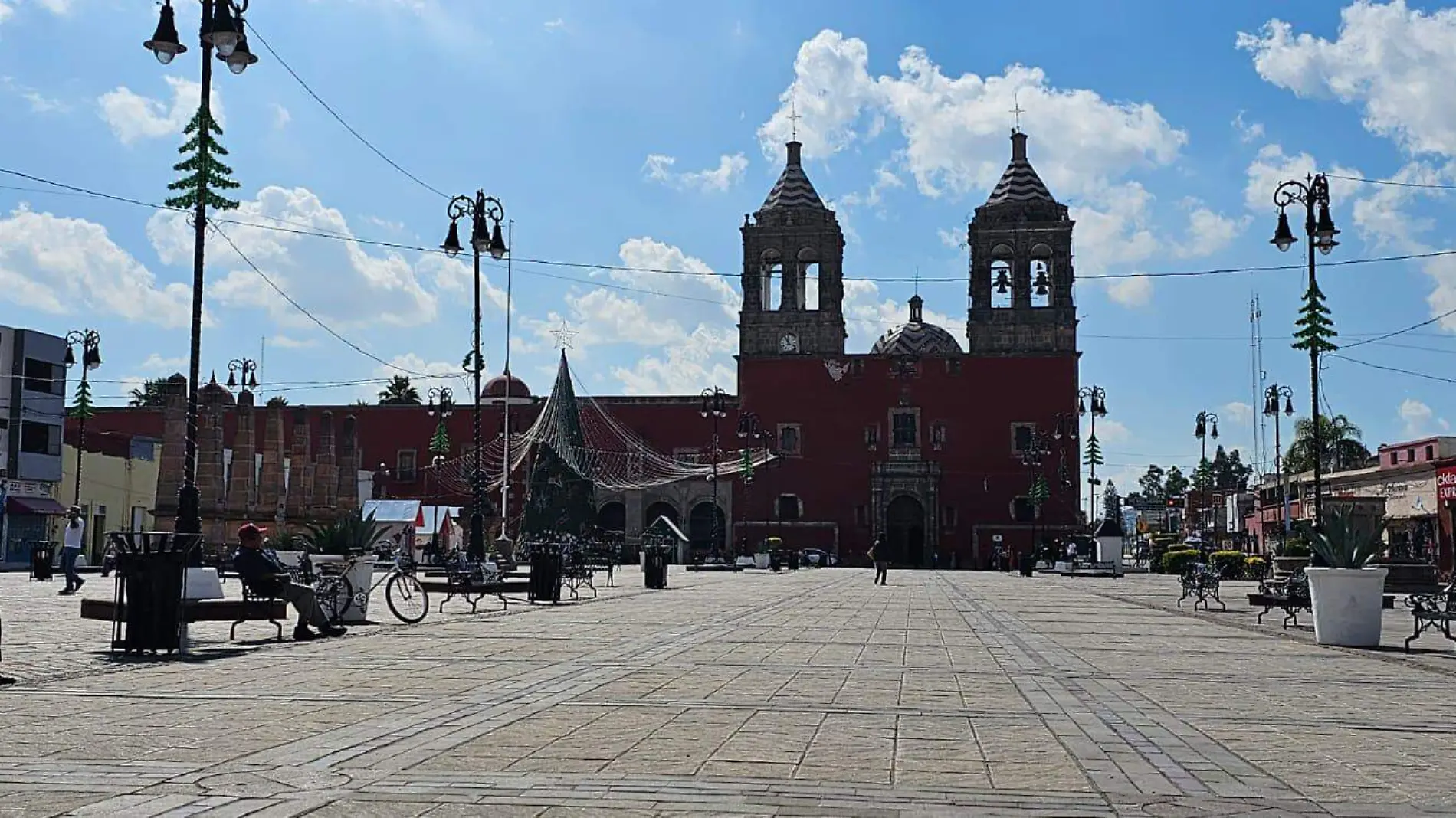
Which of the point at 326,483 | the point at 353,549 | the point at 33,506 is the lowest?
the point at 353,549

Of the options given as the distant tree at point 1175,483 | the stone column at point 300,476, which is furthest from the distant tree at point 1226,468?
the stone column at point 300,476

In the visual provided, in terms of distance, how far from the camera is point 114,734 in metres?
7.11

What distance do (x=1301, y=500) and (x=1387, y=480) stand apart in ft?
14.5

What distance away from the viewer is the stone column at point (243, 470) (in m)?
38.2

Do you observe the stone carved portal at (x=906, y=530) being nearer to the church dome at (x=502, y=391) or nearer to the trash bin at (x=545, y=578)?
the church dome at (x=502, y=391)

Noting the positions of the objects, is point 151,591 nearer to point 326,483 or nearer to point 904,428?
point 326,483

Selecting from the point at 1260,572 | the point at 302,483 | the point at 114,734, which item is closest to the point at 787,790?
the point at 114,734

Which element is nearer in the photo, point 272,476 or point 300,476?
point 272,476

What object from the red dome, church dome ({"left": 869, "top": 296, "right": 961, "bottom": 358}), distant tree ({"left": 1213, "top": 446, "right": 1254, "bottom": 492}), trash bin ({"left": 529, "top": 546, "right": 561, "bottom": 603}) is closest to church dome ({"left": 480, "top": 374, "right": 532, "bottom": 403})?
the red dome

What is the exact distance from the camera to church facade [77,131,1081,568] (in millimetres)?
62156

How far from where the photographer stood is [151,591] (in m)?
11.7

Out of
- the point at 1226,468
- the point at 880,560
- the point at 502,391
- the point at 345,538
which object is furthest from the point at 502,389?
the point at 1226,468

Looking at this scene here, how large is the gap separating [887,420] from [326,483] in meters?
27.8

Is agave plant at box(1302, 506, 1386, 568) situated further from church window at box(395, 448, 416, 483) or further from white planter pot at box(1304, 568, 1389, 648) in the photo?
church window at box(395, 448, 416, 483)
